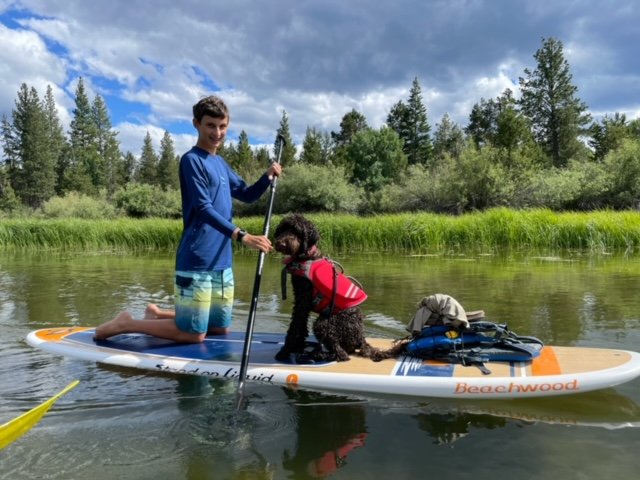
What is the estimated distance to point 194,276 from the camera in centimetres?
437

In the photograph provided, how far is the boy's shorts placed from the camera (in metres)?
4.39

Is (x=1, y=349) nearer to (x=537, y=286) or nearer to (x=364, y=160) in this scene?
(x=537, y=286)

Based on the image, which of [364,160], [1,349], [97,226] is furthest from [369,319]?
[364,160]

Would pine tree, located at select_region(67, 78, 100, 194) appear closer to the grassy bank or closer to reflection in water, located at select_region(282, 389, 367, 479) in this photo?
the grassy bank

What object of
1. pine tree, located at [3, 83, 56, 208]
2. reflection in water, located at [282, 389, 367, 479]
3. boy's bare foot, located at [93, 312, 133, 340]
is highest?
pine tree, located at [3, 83, 56, 208]

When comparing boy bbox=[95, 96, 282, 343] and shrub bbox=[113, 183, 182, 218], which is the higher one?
shrub bbox=[113, 183, 182, 218]

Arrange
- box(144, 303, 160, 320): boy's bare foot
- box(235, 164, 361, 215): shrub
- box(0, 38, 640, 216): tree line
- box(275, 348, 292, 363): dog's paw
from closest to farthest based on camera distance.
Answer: box(275, 348, 292, 363): dog's paw → box(144, 303, 160, 320): boy's bare foot → box(0, 38, 640, 216): tree line → box(235, 164, 361, 215): shrub

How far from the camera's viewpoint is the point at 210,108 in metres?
4.32

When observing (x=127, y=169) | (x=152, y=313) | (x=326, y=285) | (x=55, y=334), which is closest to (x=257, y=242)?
(x=326, y=285)

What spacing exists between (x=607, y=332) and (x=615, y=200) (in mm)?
22041

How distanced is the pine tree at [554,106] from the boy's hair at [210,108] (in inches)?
1932

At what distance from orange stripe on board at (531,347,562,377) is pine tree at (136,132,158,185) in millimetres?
71217

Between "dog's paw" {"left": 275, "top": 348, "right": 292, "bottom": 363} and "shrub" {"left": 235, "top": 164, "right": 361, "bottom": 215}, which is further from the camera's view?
"shrub" {"left": 235, "top": 164, "right": 361, "bottom": 215}

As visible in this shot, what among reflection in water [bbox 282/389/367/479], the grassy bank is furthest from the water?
the grassy bank
